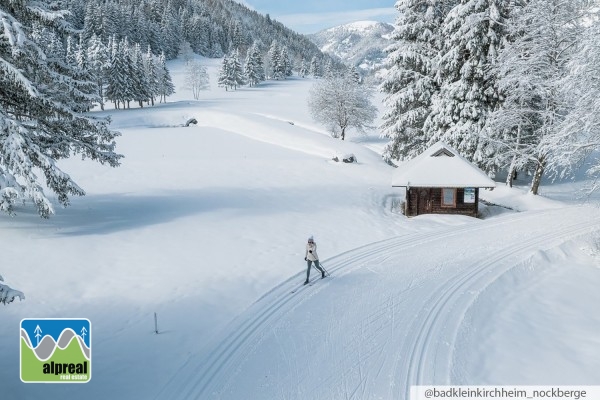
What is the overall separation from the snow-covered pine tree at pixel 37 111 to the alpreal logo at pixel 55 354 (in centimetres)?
395

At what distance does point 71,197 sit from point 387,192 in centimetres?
1891

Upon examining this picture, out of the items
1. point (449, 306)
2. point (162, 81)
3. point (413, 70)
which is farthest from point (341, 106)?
point (162, 81)

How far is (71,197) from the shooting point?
21875mm

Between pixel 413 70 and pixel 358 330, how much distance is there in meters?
25.2

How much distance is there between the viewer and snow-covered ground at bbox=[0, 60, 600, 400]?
9.22 meters

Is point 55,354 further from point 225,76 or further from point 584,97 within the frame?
point 225,76

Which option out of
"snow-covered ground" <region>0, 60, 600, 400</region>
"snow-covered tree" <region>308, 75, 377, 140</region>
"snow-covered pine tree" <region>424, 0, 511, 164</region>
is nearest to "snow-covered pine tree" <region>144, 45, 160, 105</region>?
"snow-covered tree" <region>308, 75, 377, 140</region>

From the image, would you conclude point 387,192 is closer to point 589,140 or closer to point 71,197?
point 589,140

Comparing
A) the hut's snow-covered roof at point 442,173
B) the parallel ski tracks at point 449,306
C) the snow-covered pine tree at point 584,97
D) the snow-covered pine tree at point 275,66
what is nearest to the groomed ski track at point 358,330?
the parallel ski tracks at point 449,306

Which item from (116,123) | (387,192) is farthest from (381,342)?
(116,123)

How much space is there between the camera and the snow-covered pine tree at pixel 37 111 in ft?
38.7

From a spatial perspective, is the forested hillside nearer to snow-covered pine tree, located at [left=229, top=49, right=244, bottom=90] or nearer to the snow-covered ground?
snow-covered pine tree, located at [left=229, top=49, right=244, bottom=90]

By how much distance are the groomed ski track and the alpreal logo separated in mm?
2151

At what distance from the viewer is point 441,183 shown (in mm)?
24062
